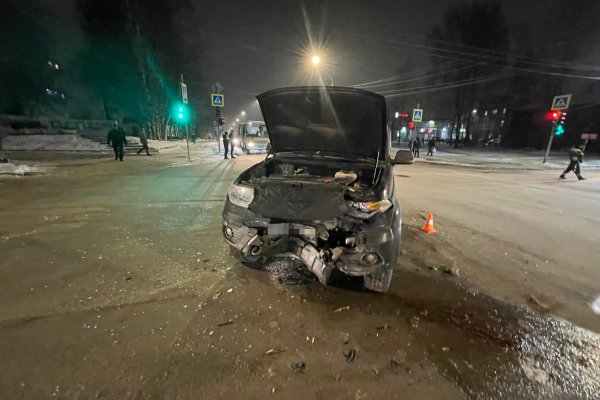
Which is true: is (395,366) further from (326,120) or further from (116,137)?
(116,137)

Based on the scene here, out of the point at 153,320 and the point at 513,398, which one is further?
the point at 153,320

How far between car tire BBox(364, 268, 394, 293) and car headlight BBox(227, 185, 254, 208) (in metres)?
1.47

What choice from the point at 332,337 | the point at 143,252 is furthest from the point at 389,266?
the point at 143,252

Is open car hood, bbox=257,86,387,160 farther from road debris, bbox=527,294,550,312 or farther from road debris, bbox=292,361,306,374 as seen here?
road debris, bbox=292,361,306,374

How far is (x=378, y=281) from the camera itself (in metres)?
3.12

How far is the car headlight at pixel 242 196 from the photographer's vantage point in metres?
3.22

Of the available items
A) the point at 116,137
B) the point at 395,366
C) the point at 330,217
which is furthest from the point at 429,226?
the point at 116,137

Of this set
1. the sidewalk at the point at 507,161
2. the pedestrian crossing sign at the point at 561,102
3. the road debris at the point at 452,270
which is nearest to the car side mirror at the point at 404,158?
the road debris at the point at 452,270

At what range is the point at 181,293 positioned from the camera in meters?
3.13

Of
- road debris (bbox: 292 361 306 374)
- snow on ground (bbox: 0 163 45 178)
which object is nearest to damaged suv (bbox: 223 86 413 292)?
road debris (bbox: 292 361 306 374)

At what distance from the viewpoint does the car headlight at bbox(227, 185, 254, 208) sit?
322 cm

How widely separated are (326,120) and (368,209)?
1984 millimetres

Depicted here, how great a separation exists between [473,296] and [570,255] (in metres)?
2.38

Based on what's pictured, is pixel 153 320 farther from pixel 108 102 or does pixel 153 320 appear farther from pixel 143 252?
pixel 108 102
